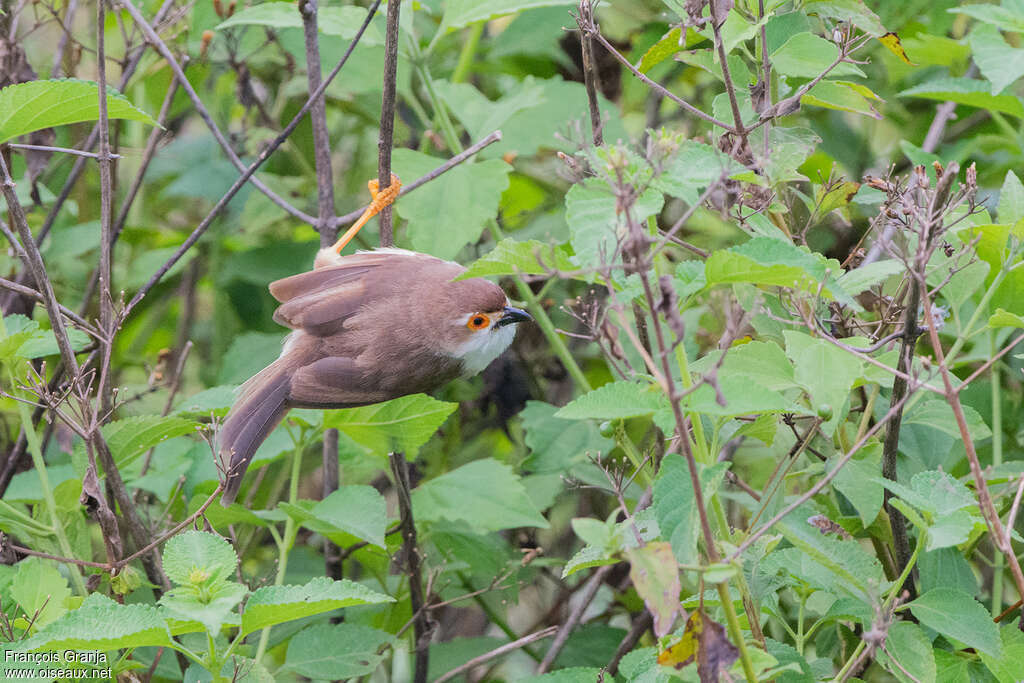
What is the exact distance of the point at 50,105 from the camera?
227 centimetres

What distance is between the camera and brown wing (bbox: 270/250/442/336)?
3.15 metres

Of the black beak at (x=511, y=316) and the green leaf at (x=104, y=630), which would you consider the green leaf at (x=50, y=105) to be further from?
the black beak at (x=511, y=316)

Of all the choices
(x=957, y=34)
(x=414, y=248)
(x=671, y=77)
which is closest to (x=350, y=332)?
(x=414, y=248)

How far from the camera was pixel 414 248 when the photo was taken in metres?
2.98

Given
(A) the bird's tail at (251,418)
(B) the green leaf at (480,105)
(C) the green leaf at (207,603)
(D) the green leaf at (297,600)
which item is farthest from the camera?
(B) the green leaf at (480,105)

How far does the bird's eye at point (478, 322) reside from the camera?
10.8ft

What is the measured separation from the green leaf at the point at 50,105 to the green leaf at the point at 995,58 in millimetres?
1972

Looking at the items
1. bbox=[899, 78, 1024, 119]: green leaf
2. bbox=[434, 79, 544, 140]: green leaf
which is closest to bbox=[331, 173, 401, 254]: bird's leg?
bbox=[434, 79, 544, 140]: green leaf

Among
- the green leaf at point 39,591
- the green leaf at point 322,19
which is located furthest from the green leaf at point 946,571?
the green leaf at point 322,19

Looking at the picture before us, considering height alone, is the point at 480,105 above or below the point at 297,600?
above

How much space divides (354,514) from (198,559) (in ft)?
2.01

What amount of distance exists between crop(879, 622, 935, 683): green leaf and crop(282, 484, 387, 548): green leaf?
1153 millimetres

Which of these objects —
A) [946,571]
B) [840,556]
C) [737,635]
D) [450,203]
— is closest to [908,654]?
[840,556]

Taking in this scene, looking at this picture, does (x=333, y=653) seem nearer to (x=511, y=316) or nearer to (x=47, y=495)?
(x=47, y=495)
